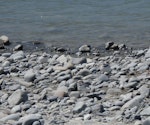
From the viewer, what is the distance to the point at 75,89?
359 inches

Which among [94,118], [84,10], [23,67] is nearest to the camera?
[94,118]

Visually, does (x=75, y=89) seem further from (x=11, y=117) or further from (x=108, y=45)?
(x=108, y=45)

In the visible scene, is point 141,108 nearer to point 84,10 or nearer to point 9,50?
point 9,50

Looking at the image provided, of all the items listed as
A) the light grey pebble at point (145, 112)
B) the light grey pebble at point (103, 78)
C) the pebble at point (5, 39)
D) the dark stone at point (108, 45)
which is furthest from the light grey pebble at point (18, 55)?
the light grey pebble at point (145, 112)

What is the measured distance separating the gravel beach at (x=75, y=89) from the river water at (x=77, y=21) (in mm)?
1942

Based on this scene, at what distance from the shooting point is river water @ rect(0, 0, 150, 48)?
15047 millimetres

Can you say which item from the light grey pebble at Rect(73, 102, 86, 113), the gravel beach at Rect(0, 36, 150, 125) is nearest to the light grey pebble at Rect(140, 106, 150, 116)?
the gravel beach at Rect(0, 36, 150, 125)

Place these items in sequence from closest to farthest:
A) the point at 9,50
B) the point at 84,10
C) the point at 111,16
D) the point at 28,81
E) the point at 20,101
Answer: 1. the point at 20,101
2. the point at 28,81
3. the point at 9,50
4. the point at 111,16
5. the point at 84,10

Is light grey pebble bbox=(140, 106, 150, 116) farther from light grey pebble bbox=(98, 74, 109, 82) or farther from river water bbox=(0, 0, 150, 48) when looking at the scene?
river water bbox=(0, 0, 150, 48)

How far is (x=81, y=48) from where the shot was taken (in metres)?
13.5

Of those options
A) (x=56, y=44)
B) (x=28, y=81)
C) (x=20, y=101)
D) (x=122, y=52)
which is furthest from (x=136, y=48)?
(x=20, y=101)

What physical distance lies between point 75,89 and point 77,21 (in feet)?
27.8

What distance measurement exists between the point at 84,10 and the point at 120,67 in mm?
8637

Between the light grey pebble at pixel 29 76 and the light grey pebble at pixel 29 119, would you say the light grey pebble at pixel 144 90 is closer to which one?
the light grey pebble at pixel 29 119
